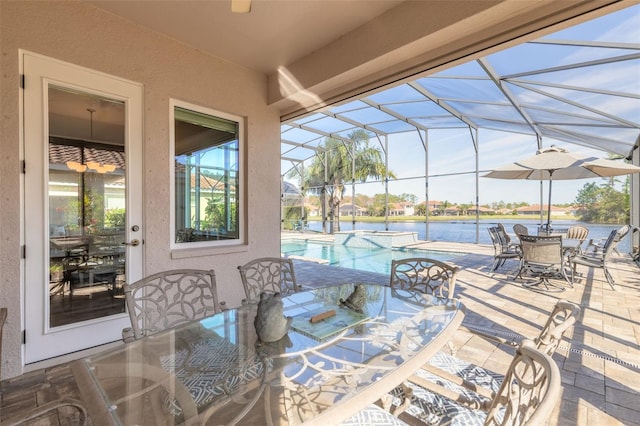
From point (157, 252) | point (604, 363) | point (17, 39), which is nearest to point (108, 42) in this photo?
point (17, 39)

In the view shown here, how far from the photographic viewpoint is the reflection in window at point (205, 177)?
3.15 metres

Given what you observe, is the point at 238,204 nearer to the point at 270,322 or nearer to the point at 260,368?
the point at 270,322

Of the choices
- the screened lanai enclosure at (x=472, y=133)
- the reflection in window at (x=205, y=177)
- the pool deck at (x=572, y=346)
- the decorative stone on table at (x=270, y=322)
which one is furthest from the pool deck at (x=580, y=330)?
the screened lanai enclosure at (x=472, y=133)

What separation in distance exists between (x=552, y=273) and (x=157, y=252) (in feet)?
19.9

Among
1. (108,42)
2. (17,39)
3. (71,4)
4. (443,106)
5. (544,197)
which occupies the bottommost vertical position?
(544,197)

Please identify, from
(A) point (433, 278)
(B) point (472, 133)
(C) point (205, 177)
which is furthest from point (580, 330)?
(B) point (472, 133)

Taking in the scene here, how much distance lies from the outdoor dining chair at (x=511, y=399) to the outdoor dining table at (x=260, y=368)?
25cm

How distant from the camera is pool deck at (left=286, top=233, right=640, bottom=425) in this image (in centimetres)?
186

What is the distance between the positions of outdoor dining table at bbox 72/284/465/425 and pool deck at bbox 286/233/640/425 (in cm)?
110

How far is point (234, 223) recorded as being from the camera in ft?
11.9

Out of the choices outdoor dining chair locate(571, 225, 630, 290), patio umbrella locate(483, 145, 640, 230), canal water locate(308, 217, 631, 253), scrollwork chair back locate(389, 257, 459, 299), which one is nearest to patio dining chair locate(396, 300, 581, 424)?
scrollwork chair back locate(389, 257, 459, 299)

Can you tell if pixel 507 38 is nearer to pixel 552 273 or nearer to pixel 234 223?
pixel 234 223

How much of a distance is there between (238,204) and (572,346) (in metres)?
3.69

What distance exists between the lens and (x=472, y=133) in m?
9.79
